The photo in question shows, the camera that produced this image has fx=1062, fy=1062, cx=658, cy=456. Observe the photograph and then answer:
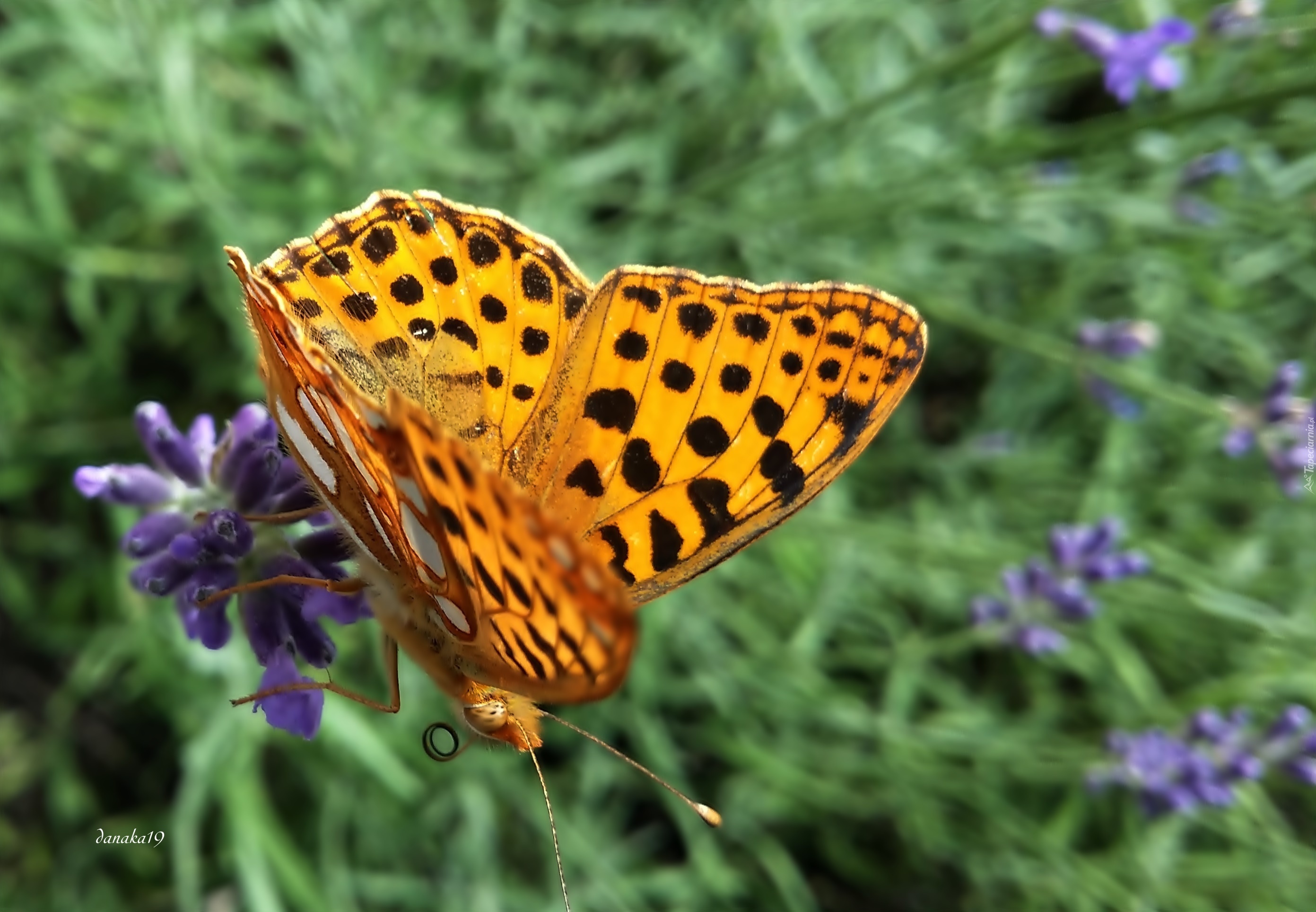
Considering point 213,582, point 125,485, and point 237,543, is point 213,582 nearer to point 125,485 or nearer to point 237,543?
point 237,543

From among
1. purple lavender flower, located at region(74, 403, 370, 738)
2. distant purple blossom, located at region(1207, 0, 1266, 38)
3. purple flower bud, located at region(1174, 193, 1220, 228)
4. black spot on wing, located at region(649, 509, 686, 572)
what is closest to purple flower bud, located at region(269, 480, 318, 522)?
purple lavender flower, located at region(74, 403, 370, 738)

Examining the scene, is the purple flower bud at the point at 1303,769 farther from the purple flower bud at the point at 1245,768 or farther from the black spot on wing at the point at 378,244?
the black spot on wing at the point at 378,244

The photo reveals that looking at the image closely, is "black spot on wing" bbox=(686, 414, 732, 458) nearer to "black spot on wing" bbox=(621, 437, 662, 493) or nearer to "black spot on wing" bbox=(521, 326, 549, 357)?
"black spot on wing" bbox=(621, 437, 662, 493)

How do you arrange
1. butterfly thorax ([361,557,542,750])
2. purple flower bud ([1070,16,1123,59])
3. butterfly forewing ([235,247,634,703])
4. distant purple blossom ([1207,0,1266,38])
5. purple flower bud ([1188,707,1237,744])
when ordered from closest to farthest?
butterfly forewing ([235,247,634,703]) < butterfly thorax ([361,557,542,750]) < distant purple blossom ([1207,0,1266,38]) < purple flower bud ([1070,16,1123,59]) < purple flower bud ([1188,707,1237,744])

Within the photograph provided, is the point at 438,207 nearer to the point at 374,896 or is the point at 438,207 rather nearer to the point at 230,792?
the point at 230,792

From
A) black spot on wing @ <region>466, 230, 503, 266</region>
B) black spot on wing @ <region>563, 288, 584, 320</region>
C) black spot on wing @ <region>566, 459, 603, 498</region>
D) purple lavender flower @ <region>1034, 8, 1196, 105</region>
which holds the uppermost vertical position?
purple lavender flower @ <region>1034, 8, 1196, 105</region>

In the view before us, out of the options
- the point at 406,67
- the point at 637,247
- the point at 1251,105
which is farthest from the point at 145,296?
the point at 1251,105
